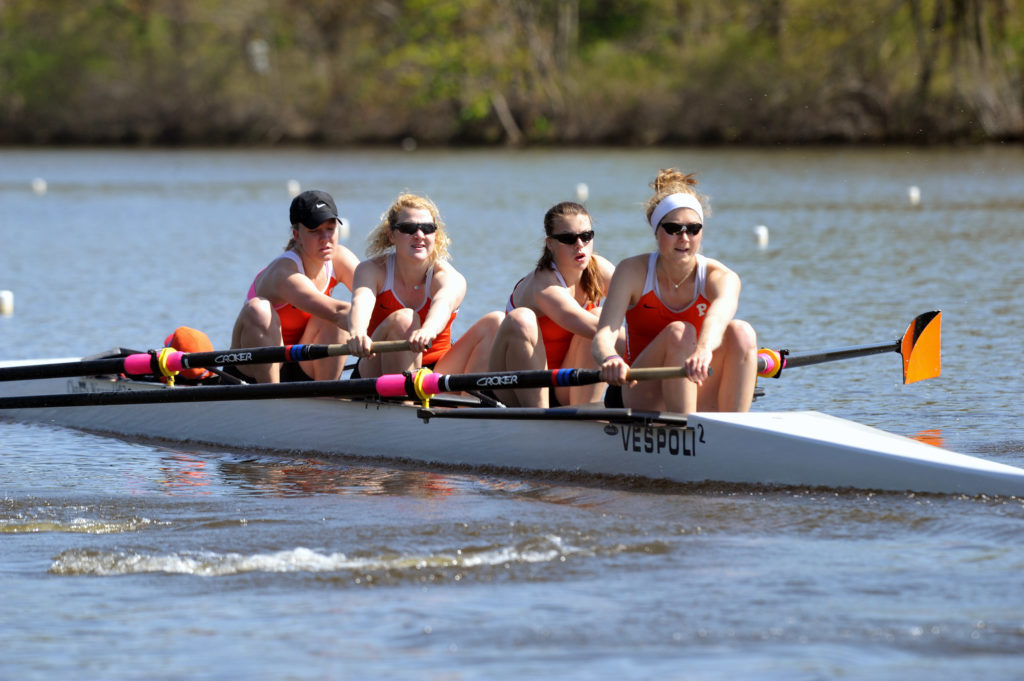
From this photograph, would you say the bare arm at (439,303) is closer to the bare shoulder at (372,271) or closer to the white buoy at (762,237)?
the bare shoulder at (372,271)

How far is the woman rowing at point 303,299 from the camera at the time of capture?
24.9 ft

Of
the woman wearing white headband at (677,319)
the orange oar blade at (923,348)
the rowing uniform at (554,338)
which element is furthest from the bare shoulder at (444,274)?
the orange oar blade at (923,348)

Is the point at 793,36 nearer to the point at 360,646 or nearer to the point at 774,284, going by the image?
the point at 774,284

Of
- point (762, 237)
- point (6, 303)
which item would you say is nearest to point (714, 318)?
point (6, 303)

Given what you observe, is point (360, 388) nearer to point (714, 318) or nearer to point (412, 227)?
point (412, 227)

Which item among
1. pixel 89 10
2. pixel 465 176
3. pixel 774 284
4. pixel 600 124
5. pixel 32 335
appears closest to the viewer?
pixel 32 335

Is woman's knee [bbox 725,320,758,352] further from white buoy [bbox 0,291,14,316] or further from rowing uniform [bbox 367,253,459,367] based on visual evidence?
white buoy [bbox 0,291,14,316]

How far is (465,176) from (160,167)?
471 inches

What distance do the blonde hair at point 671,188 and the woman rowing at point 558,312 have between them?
371 millimetres

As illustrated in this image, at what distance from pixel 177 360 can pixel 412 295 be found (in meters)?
1.36

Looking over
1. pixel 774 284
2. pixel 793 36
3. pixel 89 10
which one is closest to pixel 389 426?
pixel 774 284

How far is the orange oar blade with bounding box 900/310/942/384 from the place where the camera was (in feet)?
25.5

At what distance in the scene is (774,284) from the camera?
14.3 m

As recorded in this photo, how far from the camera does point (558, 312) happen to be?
6.85 metres
